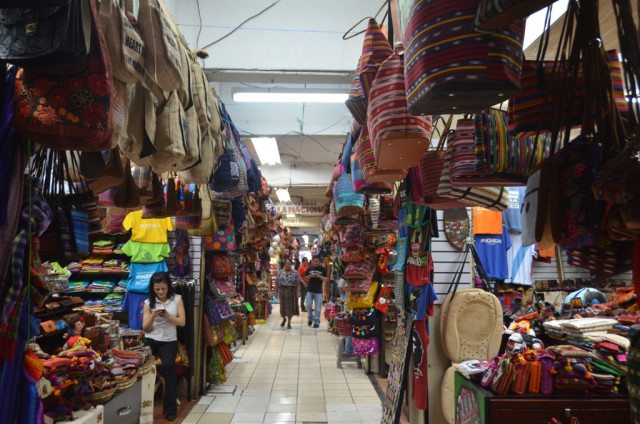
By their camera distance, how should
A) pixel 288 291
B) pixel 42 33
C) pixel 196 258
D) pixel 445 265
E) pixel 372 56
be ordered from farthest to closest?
pixel 288 291 → pixel 196 258 → pixel 445 265 → pixel 372 56 → pixel 42 33

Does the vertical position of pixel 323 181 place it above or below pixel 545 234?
above

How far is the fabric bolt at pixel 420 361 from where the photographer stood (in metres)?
3.09

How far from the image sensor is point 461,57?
3.52 ft

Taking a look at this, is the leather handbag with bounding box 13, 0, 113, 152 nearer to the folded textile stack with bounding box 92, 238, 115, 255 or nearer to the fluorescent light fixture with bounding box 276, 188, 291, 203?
the folded textile stack with bounding box 92, 238, 115, 255

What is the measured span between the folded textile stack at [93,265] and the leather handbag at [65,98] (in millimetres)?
4654

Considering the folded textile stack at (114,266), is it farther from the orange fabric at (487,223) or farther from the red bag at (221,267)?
the orange fabric at (487,223)

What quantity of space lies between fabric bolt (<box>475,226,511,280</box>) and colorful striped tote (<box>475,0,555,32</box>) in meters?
4.18

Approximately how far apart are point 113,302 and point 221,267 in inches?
53.9

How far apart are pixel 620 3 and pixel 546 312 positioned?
2.90 meters

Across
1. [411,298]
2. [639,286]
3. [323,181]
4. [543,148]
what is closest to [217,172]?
[411,298]

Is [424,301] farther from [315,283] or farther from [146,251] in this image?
[315,283]

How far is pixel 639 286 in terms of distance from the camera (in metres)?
0.90

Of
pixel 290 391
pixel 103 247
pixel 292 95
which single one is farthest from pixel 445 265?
pixel 103 247

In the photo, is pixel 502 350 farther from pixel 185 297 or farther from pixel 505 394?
pixel 185 297
